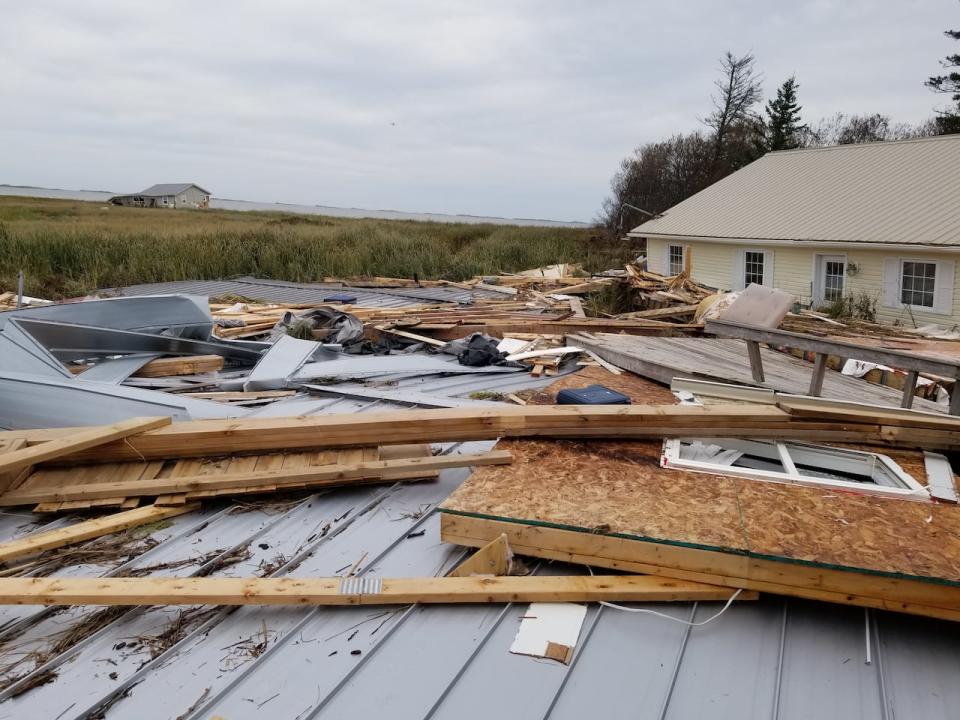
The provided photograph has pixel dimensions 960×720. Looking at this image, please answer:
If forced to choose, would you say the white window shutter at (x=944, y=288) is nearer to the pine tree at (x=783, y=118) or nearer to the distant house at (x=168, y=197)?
the pine tree at (x=783, y=118)

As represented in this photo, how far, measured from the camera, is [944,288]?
15898mm

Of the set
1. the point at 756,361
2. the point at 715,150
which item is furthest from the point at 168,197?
the point at 756,361

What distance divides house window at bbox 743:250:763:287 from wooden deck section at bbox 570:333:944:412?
14033 mm

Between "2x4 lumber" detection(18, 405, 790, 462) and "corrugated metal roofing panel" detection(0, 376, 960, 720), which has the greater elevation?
"2x4 lumber" detection(18, 405, 790, 462)

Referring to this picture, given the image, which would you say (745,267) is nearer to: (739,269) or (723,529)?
(739,269)

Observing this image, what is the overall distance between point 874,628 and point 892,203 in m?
19.6

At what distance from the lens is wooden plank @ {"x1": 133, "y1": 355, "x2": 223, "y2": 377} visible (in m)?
6.31

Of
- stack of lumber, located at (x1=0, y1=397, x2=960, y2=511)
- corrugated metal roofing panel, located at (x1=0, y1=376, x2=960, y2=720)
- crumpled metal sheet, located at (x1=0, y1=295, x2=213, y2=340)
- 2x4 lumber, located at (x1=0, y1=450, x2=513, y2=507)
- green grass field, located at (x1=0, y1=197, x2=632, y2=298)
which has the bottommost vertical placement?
corrugated metal roofing panel, located at (x1=0, y1=376, x2=960, y2=720)

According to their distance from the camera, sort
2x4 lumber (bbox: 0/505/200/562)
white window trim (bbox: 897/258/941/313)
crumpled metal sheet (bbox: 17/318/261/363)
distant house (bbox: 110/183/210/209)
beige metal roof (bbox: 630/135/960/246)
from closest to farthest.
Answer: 2x4 lumber (bbox: 0/505/200/562) < crumpled metal sheet (bbox: 17/318/261/363) < white window trim (bbox: 897/258/941/313) < beige metal roof (bbox: 630/135/960/246) < distant house (bbox: 110/183/210/209)

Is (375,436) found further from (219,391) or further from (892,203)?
(892,203)

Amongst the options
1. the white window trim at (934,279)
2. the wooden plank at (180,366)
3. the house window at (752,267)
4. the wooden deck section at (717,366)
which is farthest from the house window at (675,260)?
the wooden plank at (180,366)

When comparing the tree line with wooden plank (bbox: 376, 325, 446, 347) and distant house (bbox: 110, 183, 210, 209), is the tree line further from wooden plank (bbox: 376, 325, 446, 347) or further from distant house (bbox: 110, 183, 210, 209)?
distant house (bbox: 110, 183, 210, 209)

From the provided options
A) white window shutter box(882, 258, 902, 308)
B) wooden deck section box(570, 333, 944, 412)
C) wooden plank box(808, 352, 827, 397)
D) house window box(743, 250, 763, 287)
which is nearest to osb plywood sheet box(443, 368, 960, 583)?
wooden plank box(808, 352, 827, 397)

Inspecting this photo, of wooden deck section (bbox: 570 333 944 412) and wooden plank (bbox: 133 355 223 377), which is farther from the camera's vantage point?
wooden plank (bbox: 133 355 223 377)
